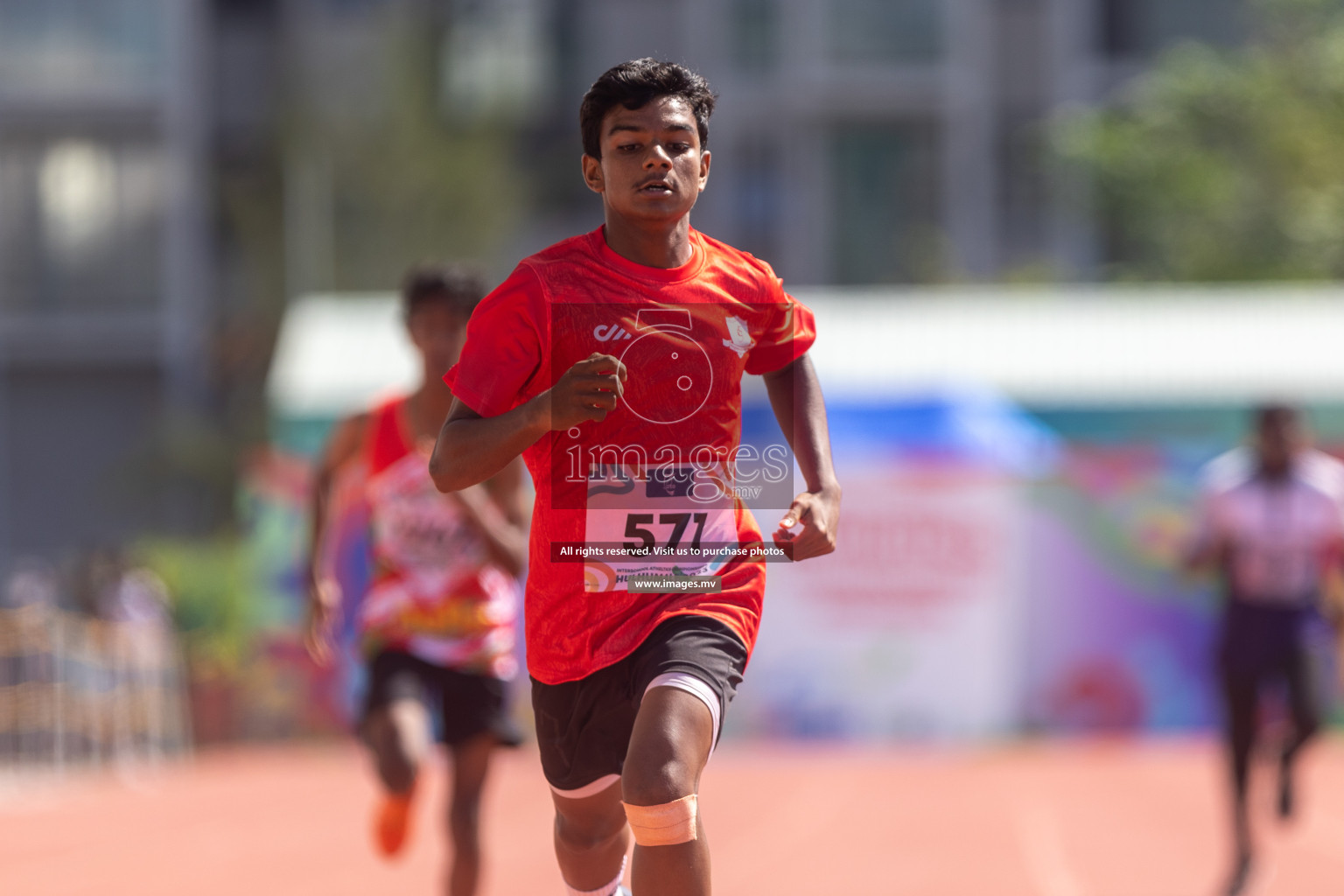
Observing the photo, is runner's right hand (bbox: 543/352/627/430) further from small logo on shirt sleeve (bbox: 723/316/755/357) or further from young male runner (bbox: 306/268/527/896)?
young male runner (bbox: 306/268/527/896)

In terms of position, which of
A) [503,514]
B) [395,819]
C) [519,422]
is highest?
[519,422]

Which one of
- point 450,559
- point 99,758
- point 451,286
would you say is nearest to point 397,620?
point 450,559

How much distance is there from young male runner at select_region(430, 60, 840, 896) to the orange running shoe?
7.32 ft

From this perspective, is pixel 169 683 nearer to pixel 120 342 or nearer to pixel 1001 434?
pixel 1001 434

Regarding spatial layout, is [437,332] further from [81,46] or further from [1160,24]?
[1160,24]

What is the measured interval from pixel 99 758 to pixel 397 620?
33.6ft

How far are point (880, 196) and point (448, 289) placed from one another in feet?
87.1

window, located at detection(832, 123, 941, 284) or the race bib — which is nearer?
the race bib

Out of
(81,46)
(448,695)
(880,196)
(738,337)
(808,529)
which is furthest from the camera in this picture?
(880,196)

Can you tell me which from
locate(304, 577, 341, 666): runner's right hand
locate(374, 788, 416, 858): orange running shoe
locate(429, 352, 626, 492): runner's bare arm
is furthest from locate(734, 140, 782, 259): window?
locate(429, 352, 626, 492): runner's bare arm

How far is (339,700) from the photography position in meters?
16.2

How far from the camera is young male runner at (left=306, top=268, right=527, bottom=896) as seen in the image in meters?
5.93

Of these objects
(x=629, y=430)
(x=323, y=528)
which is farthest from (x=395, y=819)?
(x=629, y=430)

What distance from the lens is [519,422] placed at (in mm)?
3482
